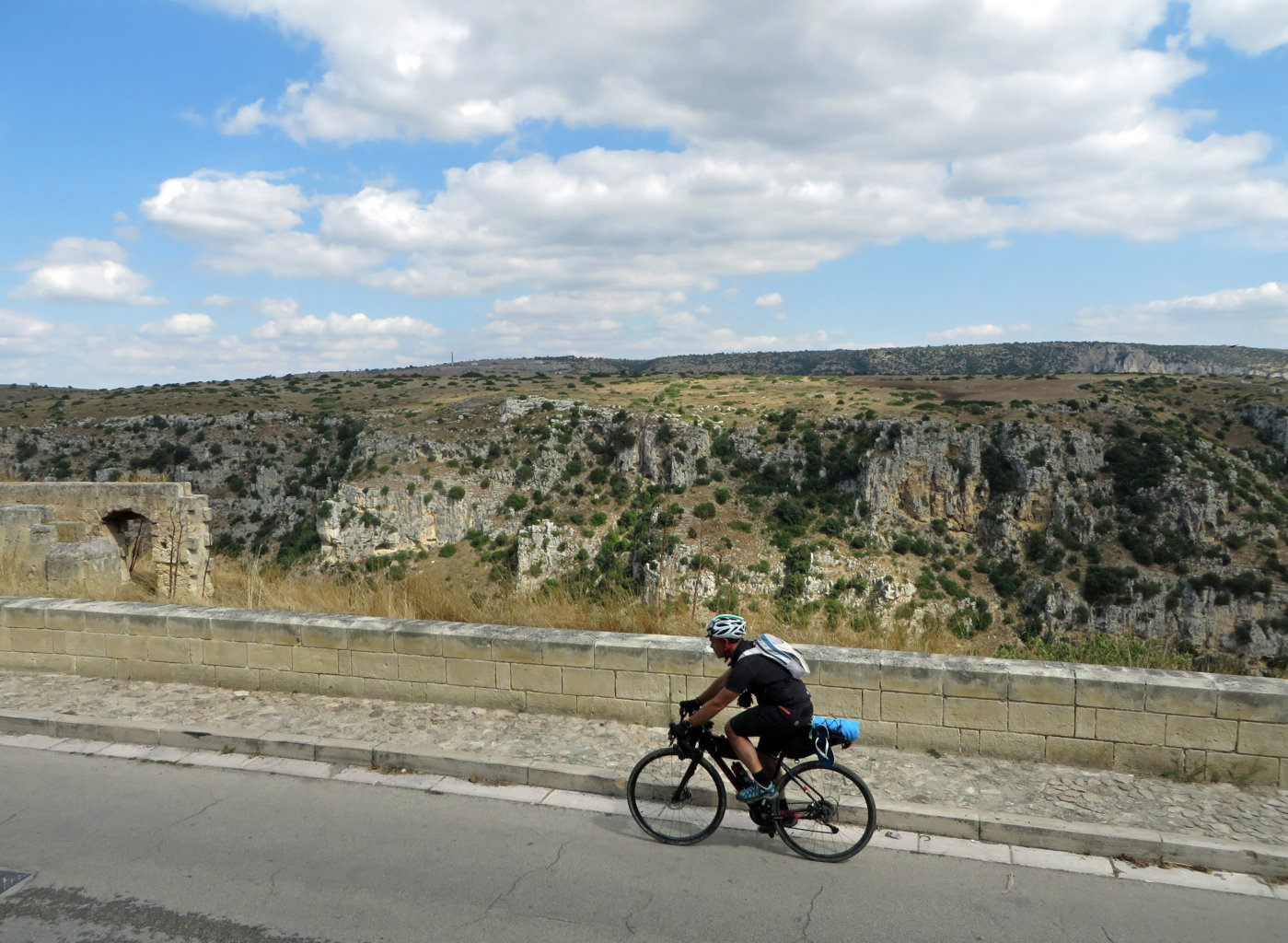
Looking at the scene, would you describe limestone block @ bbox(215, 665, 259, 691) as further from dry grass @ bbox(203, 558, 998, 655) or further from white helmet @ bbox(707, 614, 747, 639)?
white helmet @ bbox(707, 614, 747, 639)

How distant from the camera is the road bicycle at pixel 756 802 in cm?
423

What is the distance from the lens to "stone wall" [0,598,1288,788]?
4891mm

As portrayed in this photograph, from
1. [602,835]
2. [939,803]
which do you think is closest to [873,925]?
[939,803]

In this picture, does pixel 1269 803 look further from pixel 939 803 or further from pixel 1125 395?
pixel 1125 395

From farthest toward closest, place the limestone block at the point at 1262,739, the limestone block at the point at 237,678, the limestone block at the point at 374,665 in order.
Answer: the limestone block at the point at 237,678 < the limestone block at the point at 374,665 < the limestone block at the point at 1262,739

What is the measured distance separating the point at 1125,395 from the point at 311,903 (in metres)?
65.7

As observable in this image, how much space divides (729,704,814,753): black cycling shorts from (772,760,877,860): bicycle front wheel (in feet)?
0.63

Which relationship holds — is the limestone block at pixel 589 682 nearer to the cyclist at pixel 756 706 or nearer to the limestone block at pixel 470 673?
the limestone block at pixel 470 673

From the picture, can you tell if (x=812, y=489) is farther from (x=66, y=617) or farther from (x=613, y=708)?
(x=66, y=617)

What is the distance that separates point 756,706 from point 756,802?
1.73 ft

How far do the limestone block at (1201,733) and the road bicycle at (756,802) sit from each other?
7.00 ft

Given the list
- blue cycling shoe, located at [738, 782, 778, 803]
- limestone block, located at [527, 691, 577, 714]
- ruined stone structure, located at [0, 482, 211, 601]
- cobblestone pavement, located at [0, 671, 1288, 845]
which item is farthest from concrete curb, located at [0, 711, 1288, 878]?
ruined stone structure, located at [0, 482, 211, 601]

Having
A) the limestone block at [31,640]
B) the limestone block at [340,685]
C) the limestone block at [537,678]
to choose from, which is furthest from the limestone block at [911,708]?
the limestone block at [31,640]

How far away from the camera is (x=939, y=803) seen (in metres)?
4.60
